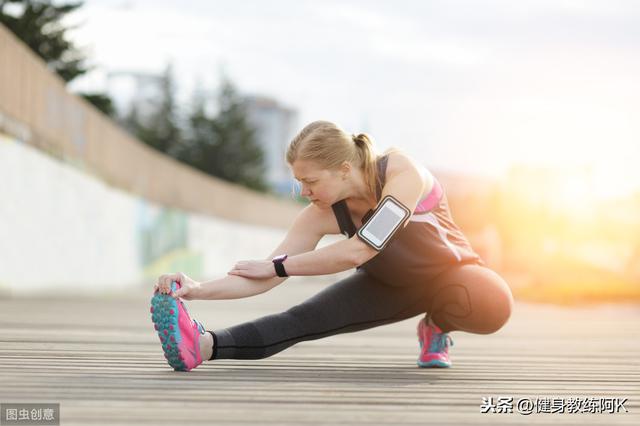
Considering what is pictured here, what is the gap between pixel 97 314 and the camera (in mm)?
9602

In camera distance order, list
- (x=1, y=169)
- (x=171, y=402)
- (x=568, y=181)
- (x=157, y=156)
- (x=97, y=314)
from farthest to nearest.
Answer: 1. (x=568, y=181)
2. (x=157, y=156)
3. (x=1, y=169)
4. (x=97, y=314)
5. (x=171, y=402)

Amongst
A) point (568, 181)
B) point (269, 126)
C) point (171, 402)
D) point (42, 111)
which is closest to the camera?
point (171, 402)

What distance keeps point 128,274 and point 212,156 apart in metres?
51.7

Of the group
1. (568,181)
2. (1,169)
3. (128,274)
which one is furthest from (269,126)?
(1,169)

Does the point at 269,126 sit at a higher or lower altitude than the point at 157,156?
higher

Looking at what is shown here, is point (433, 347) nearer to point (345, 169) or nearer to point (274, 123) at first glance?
point (345, 169)

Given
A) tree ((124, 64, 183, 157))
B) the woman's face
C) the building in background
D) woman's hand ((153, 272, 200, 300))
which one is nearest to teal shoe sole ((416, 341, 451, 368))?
the woman's face

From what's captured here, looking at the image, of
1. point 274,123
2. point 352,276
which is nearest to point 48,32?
point 352,276

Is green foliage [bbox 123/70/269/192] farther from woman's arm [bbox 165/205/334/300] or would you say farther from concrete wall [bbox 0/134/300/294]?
woman's arm [bbox 165/205/334/300]

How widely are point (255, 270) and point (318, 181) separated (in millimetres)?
429

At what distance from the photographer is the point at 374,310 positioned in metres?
5.05

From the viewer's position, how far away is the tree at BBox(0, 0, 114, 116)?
1494 inches

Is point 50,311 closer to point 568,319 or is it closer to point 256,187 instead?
point 568,319

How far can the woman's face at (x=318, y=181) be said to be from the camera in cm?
445
